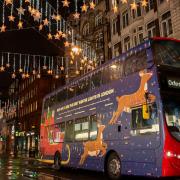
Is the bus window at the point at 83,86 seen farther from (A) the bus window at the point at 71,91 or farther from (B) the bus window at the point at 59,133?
(B) the bus window at the point at 59,133

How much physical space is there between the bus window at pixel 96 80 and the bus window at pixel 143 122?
12.5ft

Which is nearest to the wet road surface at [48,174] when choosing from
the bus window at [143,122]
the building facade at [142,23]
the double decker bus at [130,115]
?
the double decker bus at [130,115]

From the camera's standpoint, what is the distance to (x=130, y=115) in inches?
479

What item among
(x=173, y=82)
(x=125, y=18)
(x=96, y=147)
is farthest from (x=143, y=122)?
(x=125, y=18)

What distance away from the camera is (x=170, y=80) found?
11055 millimetres

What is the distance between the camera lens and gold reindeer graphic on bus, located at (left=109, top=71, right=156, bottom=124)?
11414 mm

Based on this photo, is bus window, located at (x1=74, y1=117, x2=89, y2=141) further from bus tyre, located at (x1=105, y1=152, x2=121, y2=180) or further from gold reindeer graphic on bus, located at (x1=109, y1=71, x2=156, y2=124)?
gold reindeer graphic on bus, located at (x1=109, y1=71, x2=156, y2=124)

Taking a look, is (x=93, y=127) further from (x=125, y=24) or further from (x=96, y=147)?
(x=125, y=24)

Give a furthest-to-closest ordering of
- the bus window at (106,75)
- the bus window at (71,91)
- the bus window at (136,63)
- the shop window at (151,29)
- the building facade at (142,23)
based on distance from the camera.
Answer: the shop window at (151,29) < the building facade at (142,23) < the bus window at (71,91) < the bus window at (106,75) < the bus window at (136,63)

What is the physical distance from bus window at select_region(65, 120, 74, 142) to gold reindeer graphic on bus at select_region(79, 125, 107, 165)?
5.78 feet

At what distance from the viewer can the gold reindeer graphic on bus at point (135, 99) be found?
11414mm

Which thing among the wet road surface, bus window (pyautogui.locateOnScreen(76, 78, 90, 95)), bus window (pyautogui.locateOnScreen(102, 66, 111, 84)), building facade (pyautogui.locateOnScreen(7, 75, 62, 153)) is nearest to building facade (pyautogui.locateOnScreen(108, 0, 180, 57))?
bus window (pyautogui.locateOnScreen(76, 78, 90, 95))

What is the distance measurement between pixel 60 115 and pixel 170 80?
31.9 ft

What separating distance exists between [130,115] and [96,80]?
13.2 feet
